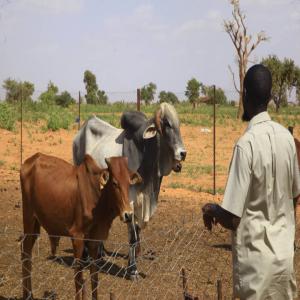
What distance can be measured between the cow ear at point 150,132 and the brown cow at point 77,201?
1358mm

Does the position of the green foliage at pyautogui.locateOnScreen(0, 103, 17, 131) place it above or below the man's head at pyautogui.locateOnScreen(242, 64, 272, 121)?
below

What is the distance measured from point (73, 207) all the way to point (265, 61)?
3714 centimetres

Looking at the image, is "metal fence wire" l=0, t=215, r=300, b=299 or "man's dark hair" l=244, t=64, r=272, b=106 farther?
"metal fence wire" l=0, t=215, r=300, b=299

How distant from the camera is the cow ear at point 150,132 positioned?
6941mm

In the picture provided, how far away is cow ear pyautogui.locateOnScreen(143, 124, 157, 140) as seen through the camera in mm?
6941

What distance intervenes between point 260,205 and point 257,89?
0.59 metres

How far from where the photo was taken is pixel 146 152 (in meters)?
7.09

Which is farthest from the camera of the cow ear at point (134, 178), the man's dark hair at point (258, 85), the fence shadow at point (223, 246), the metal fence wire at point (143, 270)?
the fence shadow at point (223, 246)

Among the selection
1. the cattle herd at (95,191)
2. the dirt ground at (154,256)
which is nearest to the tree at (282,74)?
the dirt ground at (154,256)

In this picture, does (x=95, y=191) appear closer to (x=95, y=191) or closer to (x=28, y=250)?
(x=95, y=191)

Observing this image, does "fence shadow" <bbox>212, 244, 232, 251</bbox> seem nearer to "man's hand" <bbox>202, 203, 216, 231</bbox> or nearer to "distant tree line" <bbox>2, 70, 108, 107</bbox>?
"man's hand" <bbox>202, 203, 216, 231</bbox>

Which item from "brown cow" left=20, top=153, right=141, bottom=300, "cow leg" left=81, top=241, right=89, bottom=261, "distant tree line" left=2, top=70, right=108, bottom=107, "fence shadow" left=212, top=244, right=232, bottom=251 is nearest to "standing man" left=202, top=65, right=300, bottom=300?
"brown cow" left=20, top=153, right=141, bottom=300

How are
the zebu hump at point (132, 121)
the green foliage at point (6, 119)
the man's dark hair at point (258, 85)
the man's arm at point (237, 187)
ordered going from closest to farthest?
the man's arm at point (237, 187) < the man's dark hair at point (258, 85) < the zebu hump at point (132, 121) < the green foliage at point (6, 119)

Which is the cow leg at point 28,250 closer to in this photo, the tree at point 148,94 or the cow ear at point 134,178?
the cow ear at point 134,178
